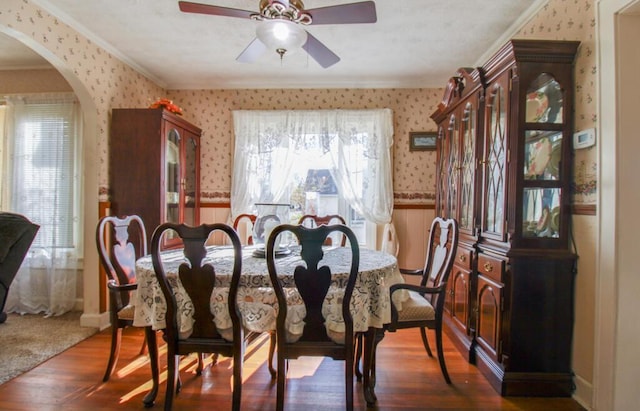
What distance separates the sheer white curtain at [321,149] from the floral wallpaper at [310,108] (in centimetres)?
13

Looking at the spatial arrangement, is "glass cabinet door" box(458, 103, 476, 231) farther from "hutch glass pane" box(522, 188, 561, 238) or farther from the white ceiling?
the white ceiling

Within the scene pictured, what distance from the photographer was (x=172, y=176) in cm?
323

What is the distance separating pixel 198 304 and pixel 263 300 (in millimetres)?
307

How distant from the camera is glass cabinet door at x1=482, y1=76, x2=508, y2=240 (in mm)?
1987

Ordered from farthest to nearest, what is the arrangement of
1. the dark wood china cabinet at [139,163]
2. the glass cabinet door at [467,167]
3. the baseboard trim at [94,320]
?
the dark wood china cabinet at [139,163]
the baseboard trim at [94,320]
the glass cabinet door at [467,167]

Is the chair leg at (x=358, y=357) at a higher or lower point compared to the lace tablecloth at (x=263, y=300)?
lower

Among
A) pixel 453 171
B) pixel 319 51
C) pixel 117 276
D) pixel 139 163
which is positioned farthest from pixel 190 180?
pixel 453 171

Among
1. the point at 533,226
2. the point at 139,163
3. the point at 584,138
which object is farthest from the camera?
the point at 139,163

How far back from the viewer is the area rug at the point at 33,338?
2219mm

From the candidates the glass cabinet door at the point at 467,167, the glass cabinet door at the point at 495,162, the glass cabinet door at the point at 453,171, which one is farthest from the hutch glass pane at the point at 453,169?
the glass cabinet door at the point at 495,162

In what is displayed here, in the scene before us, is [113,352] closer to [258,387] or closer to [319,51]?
[258,387]

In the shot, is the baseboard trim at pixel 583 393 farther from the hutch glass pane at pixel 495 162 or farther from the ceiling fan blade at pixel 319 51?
the ceiling fan blade at pixel 319 51

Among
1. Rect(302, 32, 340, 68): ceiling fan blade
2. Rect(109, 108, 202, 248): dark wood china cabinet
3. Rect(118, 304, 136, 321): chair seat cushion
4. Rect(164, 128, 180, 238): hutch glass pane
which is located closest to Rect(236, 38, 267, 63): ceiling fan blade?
Rect(302, 32, 340, 68): ceiling fan blade

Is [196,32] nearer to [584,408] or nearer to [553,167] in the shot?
[553,167]
